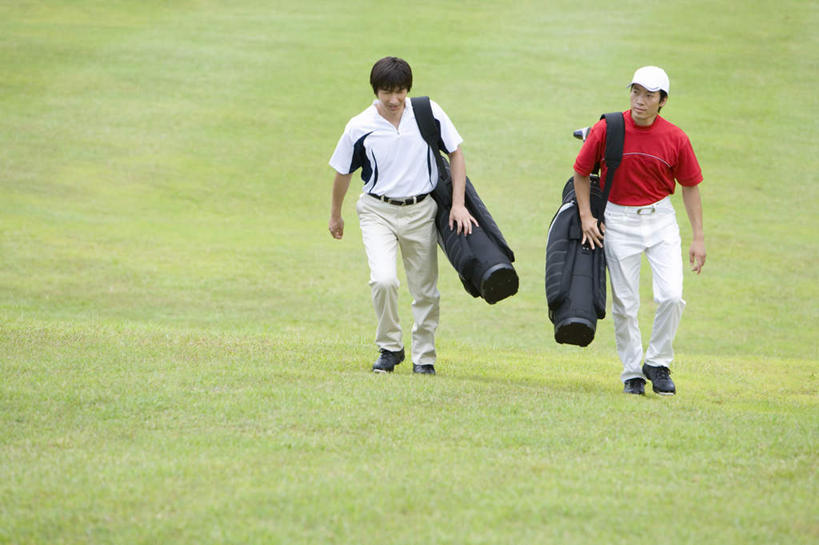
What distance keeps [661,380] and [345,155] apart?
2.92 metres

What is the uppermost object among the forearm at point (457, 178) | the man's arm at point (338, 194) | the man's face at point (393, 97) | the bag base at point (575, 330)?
the man's face at point (393, 97)

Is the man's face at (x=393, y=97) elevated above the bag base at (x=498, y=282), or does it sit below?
above

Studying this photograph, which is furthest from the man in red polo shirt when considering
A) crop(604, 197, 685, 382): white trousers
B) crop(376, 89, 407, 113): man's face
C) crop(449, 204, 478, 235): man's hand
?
crop(376, 89, 407, 113): man's face

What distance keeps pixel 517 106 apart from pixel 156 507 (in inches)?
771

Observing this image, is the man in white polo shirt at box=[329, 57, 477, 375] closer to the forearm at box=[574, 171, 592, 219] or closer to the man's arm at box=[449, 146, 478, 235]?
the man's arm at box=[449, 146, 478, 235]

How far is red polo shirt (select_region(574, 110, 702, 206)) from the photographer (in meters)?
7.23

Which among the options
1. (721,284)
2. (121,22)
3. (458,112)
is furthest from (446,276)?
(121,22)

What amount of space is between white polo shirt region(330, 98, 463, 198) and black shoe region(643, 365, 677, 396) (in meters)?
2.18

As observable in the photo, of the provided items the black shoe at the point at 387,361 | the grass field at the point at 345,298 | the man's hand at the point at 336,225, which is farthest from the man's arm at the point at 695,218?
the man's hand at the point at 336,225

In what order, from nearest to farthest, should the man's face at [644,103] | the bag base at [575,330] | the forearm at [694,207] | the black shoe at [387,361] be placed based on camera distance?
the bag base at [575,330]
the man's face at [644,103]
the forearm at [694,207]
the black shoe at [387,361]

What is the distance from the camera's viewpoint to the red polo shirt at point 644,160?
7.23m

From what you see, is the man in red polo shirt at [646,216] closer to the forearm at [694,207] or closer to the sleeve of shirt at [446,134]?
the forearm at [694,207]

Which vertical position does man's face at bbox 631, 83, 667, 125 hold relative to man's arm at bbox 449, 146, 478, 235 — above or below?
above

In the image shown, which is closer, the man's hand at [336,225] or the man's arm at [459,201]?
the man's arm at [459,201]
